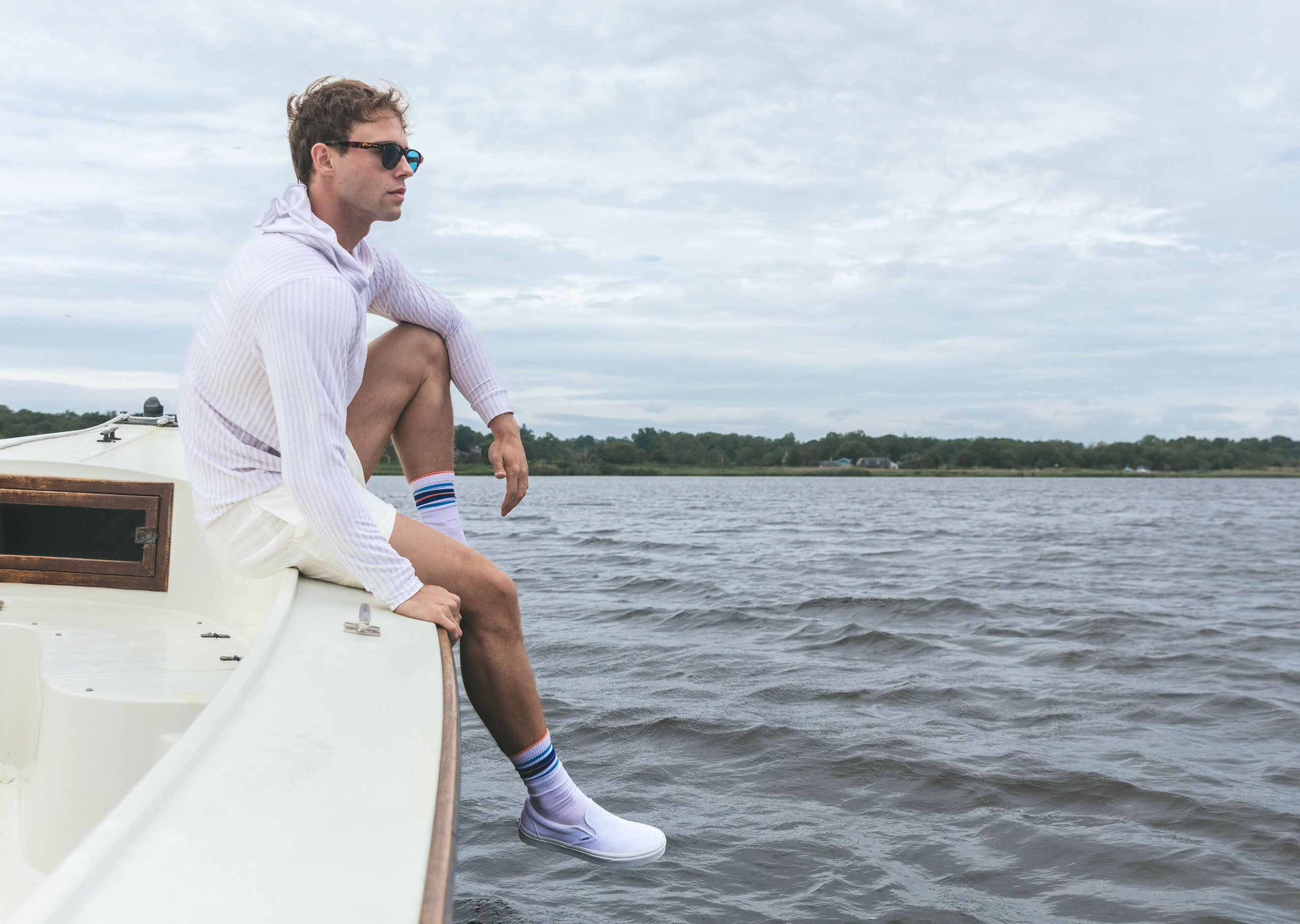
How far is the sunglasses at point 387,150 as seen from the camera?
2121mm

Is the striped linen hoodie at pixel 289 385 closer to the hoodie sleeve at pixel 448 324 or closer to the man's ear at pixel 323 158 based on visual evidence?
the man's ear at pixel 323 158

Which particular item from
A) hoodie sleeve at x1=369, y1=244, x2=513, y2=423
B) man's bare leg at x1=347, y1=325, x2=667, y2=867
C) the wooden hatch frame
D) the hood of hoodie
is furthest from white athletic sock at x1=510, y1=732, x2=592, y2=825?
the wooden hatch frame

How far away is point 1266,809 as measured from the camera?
326cm

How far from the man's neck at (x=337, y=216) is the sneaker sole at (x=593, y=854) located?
1.43 m

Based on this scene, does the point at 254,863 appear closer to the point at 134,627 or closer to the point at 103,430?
the point at 134,627

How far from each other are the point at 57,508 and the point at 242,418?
1.52 metres

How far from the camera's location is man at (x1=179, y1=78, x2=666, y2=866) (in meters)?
1.89

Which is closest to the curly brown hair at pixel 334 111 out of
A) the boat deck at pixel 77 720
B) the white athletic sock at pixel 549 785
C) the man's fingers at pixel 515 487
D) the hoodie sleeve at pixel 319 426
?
the hoodie sleeve at pixel 319 426

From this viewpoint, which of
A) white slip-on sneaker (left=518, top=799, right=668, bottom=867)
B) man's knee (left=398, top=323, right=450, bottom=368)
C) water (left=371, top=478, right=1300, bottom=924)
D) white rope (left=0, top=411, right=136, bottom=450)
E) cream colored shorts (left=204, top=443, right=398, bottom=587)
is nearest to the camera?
cream colored shorts (left=204, top=443, right=398, bottom=587)

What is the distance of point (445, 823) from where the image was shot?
1.16 meters

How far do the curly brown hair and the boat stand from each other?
3.12 ft

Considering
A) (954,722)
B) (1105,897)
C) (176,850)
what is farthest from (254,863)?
(954,722)

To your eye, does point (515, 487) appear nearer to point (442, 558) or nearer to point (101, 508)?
point (442, 558)

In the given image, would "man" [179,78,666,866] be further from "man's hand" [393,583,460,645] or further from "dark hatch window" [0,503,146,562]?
"dark hatch window" [0,503,146,562]
